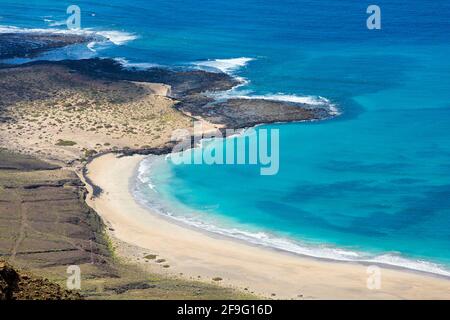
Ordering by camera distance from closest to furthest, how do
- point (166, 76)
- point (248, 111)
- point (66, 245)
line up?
point (66, 245)
point (248, 111)
point (166, 76)

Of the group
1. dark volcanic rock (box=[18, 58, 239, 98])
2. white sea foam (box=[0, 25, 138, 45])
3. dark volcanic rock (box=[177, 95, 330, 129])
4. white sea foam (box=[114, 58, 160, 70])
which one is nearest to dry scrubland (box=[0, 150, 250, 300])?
dark volcanic rock (box=[177, 95, 330, 129])

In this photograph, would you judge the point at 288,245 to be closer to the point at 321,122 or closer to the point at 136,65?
the point at 321,122

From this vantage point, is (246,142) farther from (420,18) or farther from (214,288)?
(420,18)

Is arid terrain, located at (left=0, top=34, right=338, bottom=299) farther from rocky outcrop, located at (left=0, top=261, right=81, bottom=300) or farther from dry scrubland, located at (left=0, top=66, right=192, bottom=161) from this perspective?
rocky outcrop, located at (left=0, top=261, right=81, bottom=300)

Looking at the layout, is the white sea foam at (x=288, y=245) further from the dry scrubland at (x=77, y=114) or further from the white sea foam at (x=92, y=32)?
the white sea foam at (x=92, y=32)

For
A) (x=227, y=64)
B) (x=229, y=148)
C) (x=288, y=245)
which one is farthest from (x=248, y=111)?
(x=288, y=245)
